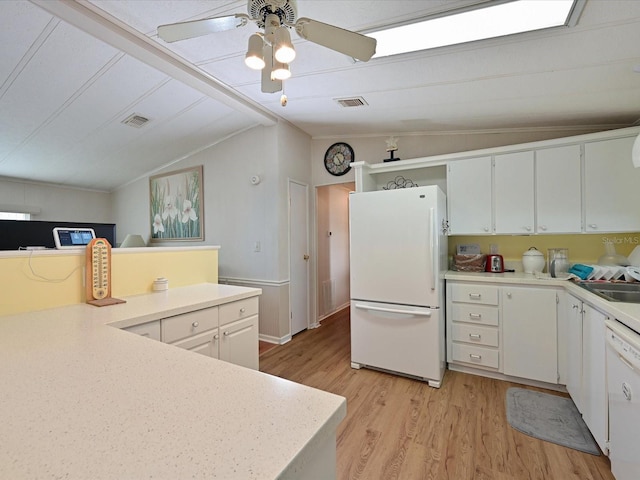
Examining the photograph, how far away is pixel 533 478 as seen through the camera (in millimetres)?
1520

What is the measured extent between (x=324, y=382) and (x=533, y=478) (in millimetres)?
1475

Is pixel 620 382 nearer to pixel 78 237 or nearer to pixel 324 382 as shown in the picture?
pixel 324 382

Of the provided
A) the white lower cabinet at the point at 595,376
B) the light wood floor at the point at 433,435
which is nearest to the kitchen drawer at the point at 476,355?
the light wood floor at the point at 433,435

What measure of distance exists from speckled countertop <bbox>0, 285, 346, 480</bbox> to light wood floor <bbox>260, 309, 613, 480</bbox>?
127 cm

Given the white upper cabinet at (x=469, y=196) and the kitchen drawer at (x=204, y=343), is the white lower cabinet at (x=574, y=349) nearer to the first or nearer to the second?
the white upper cabinet at (x=469, y=196)

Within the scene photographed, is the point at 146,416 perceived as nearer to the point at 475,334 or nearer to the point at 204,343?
the point at 204,343

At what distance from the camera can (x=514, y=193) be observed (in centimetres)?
264

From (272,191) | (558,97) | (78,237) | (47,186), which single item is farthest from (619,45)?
(47,186)

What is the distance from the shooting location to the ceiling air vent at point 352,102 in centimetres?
263

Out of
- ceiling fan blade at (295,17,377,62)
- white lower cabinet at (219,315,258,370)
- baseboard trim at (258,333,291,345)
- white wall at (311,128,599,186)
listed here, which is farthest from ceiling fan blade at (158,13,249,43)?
baseboard trim at (258,333,291,345)

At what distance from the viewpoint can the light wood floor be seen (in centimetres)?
158

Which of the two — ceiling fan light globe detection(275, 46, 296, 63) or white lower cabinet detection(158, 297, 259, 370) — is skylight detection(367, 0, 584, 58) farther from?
white lower cabinet detection(158, 297, 259, 370)

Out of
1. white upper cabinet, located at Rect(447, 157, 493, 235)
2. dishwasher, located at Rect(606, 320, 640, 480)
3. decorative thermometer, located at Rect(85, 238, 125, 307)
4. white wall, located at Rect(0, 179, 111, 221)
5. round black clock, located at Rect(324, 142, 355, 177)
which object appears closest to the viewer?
dishwasher, located at Rect(606, 320, 640, 480)

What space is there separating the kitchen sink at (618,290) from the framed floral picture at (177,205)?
165 inches
